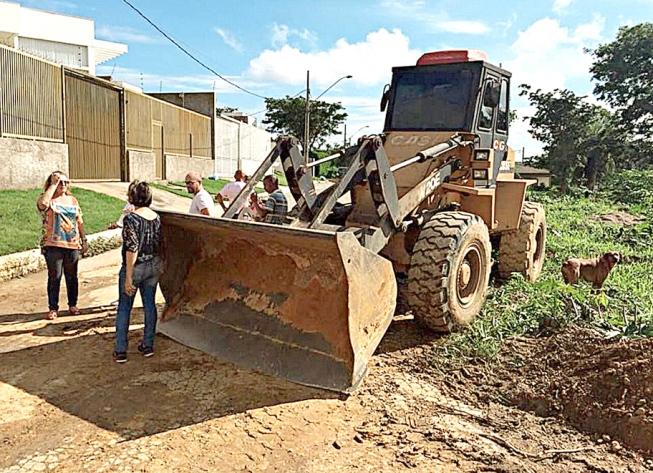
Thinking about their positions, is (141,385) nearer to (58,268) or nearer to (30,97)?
(58,268)

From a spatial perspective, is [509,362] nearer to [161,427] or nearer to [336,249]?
[336,249]

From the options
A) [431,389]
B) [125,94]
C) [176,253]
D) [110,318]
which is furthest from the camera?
[125,94]

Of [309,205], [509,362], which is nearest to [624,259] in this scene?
[509,362]

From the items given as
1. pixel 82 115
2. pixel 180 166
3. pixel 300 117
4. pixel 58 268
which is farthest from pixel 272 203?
pixel 300 117

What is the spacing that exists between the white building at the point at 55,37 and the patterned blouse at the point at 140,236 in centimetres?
4195

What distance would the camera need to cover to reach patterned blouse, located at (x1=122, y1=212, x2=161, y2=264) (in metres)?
4.81

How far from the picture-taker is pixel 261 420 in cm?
390

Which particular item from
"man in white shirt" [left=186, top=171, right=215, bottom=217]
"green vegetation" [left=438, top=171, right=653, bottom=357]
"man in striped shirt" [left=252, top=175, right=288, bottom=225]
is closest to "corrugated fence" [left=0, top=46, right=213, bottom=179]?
"man in white shirt" [left=186, top=171, right=215, bottom=217]

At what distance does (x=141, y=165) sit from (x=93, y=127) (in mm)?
3145

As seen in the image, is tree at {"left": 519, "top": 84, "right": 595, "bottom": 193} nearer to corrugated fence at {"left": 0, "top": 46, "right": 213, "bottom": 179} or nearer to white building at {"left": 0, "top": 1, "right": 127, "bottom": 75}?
corrugated fence at {"left": 0, "top": 46, "right": 213, "bottom": 179}

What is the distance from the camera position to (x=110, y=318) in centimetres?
627

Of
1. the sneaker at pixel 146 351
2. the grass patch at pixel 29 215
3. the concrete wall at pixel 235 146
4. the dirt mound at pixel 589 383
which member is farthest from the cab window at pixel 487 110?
the concrete wall at pixel 235 146

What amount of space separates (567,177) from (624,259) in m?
28.7

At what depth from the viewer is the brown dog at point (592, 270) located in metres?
7.17
